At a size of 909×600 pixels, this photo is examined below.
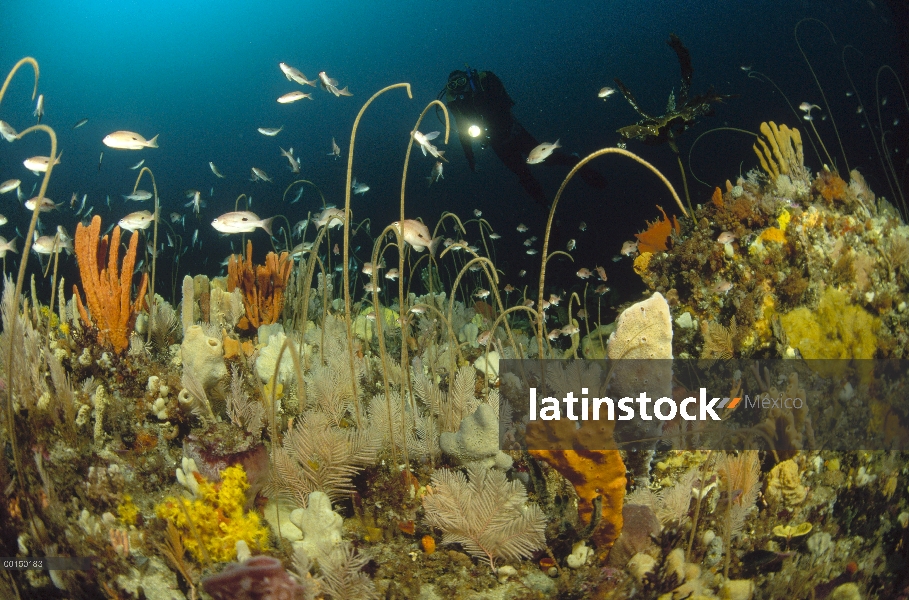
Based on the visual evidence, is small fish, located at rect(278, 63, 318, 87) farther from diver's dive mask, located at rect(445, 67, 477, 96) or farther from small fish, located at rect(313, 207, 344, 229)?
diver's dive mask, located at rect(445, 67, 477, 96)

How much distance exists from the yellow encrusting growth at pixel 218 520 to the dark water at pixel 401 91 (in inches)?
637

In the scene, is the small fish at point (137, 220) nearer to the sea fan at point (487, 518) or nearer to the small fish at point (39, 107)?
the small fish at point (39, 107)

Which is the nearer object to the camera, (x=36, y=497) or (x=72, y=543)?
(x=72, y=543)

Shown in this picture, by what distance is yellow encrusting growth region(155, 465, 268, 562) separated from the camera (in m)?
2.16

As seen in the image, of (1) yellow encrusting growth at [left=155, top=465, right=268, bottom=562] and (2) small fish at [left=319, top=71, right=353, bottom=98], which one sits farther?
(2) small fish at [left=319, top=71, right=353, bottom=98]

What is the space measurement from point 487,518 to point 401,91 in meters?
59.3

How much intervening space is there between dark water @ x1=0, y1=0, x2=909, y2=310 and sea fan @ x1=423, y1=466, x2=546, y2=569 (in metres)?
15.8

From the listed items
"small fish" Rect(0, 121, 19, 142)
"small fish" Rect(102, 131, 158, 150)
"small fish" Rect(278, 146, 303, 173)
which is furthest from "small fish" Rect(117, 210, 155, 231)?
"small fish" Rect(278, 146, 303, 173)

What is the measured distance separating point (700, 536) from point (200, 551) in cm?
273

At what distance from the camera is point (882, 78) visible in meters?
27.0

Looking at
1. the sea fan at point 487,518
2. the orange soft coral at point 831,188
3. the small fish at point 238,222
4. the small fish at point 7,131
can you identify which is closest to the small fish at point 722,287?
the orange soft coral at point 831,188

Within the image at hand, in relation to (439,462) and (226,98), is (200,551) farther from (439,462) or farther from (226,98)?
(226,98)

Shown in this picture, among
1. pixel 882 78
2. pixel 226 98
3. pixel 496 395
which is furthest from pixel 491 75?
pixel 226 98

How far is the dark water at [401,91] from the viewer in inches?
1119
